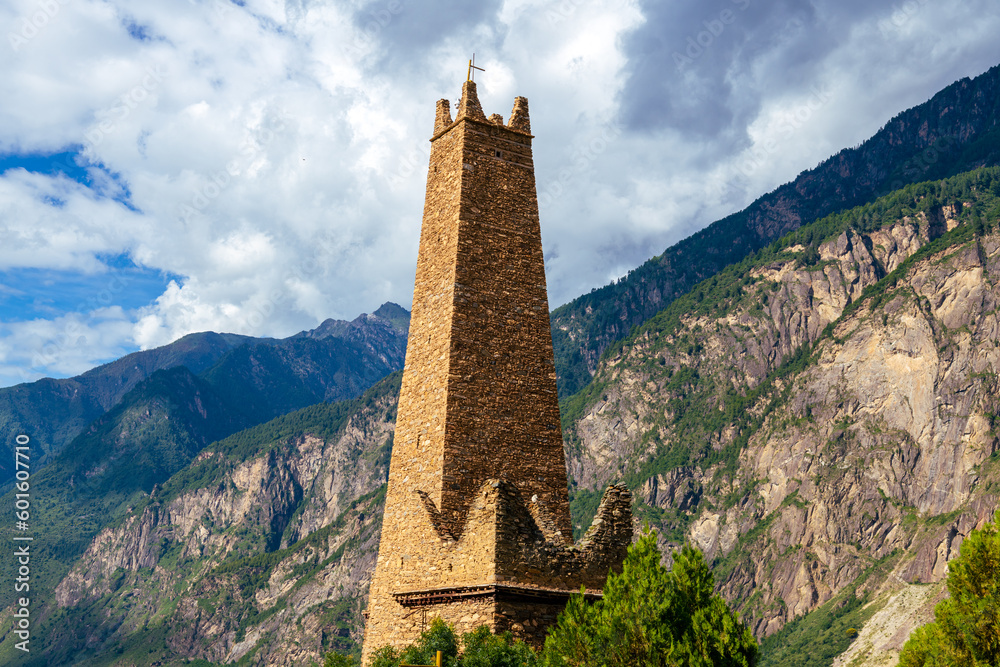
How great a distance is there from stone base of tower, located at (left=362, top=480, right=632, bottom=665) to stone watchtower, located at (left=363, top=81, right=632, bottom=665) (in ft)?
0.12

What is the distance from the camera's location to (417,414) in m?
28.4

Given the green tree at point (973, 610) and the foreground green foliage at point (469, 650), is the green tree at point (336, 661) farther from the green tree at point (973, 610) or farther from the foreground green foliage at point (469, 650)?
the green tree at point (973, 610)

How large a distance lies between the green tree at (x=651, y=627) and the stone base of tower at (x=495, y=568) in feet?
3.50

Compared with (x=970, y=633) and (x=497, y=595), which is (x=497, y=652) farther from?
(x=970, y=633)

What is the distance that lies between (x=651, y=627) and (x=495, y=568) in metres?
3.66

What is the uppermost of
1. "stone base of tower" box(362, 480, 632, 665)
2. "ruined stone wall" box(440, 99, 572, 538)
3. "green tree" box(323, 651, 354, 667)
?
"ruined stone wall" box(440, 99, 572, 538)

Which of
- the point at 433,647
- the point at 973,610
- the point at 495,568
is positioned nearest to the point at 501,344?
the point at 495,568

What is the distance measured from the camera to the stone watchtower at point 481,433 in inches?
990

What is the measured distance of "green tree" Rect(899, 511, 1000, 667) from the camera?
106ft

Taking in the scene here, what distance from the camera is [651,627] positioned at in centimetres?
2347

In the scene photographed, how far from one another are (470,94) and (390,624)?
49.4ft

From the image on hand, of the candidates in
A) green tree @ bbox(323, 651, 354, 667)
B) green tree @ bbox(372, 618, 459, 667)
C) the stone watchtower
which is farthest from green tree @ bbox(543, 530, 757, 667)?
green tree @ bbox(323, 651, 354, 667)

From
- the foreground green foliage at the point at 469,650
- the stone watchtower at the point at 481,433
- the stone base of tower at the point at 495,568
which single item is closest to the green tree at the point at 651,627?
the foreground green foliage at the point at 469,650

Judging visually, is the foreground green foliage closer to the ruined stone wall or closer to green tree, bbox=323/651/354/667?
green tree, bbox=323/651/354/667
